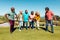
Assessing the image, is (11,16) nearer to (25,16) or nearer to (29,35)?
Result: (25,16)

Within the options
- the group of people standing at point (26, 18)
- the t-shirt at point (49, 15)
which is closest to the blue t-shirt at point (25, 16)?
the group of people standing at point (26, 18)

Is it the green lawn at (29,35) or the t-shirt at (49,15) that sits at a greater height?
the t-shirt at (49,15)

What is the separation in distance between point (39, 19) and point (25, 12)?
488 millimetres

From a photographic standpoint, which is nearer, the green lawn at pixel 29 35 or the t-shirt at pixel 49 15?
the green lawn at pixel 29 35

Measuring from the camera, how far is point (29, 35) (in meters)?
5.71

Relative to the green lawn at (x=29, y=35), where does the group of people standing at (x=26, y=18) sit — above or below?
above

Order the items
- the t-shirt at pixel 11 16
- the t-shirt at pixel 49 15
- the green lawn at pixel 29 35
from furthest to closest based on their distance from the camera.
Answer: the t-shirt at pixel 49 15
the t-shirt at pixel 11 16
the green lawn at pixel 29 35

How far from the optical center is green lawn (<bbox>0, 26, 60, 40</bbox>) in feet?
18.3

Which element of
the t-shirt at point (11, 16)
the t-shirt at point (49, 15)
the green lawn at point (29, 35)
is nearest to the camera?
the green lawn at point (29, 35)

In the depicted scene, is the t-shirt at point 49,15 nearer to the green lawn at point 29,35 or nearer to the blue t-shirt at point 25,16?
the green lawn at point 29,35

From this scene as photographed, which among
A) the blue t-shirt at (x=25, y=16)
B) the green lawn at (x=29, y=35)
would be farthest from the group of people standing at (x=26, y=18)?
the green lawn at (x=29, y=35)

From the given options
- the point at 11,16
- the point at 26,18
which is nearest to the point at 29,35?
the point at 26,18

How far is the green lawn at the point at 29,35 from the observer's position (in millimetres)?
5590

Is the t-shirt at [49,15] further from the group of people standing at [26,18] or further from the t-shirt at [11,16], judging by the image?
the t-shirt at [11,16]
